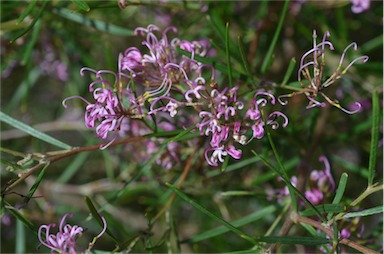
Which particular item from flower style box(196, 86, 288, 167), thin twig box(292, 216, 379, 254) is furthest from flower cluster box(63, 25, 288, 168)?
thin twig box(292, 216, 379, 254)

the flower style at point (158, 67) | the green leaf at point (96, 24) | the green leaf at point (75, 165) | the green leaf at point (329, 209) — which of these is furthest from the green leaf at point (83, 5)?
the green leaf at point (75, 165)

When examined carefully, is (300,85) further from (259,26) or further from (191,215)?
(191,215)

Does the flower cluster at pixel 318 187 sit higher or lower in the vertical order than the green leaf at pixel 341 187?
lower

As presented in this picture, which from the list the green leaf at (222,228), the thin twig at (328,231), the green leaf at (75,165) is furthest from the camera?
the green leaf at (75,165)

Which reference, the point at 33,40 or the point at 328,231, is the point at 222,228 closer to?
the point at 328,231

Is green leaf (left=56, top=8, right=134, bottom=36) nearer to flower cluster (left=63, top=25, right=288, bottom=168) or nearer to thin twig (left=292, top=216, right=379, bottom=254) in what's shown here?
flower cluster (left=63, top=25, right=288, bottom=168)

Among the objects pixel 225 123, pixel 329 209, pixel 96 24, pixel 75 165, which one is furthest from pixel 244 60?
pixel 75 165

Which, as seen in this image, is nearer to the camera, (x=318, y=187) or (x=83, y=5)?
(x=83, y=5)

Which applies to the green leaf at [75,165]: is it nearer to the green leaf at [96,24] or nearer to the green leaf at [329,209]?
the green leaf at [96,24]

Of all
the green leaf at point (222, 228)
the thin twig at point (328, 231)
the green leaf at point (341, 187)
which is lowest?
the green leaf at point (222, 228)

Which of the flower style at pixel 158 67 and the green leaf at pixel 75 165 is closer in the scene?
the flower style at pixel 158 67

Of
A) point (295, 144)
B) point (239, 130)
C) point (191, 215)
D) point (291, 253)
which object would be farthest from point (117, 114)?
point (191, 215)
